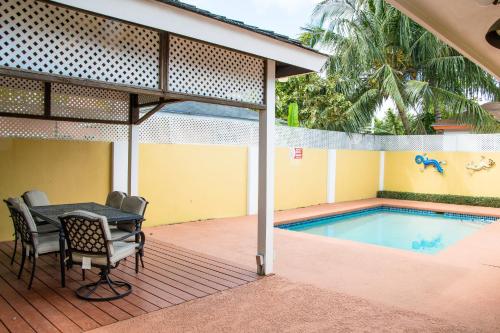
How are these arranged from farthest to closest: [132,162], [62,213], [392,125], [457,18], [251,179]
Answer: [392,125] < [251,179] < [132,162] < [62,213] < [457,18]

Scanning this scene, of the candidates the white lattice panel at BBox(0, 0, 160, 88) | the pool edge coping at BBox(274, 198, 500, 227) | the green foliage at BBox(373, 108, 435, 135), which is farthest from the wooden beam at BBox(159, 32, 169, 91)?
the green foliage at BBox(373, 108, 435, 135)

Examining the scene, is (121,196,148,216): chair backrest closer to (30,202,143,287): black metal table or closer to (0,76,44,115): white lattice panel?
(30,202,143,287): black metal table

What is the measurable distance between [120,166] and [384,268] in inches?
184

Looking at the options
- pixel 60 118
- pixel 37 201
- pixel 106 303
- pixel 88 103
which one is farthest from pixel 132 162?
pixel 106 303

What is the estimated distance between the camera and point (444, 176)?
13.1m

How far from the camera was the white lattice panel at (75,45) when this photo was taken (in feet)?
9.21

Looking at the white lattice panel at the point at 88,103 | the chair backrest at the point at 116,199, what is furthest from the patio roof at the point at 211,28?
the white lattice panel at the point at 88,103

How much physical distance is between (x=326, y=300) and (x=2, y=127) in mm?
5174

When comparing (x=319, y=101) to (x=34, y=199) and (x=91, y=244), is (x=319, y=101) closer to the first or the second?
(x=34, y=199)

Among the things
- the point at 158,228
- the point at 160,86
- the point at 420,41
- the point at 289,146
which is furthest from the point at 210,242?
the point at 420,41

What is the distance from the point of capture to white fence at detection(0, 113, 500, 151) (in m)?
6.43

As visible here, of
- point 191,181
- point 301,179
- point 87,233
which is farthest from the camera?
point 301,179

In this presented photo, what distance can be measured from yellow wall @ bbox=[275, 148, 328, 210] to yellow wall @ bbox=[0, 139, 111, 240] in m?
4.74

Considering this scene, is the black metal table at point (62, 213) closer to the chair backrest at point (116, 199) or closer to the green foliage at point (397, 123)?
the chair backrest at point (116, 199)
